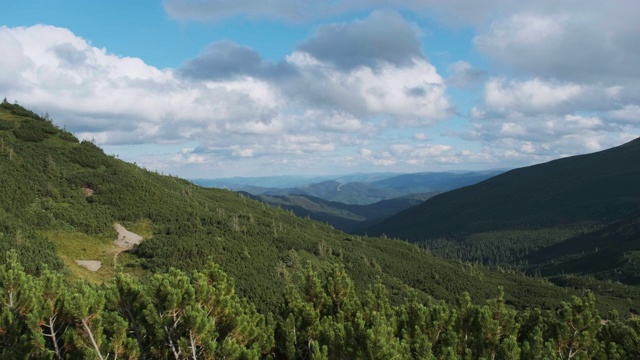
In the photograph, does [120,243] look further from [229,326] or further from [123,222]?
[229,326]

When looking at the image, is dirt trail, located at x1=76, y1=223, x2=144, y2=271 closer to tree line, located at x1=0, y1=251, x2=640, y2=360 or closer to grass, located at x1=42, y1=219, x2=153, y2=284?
grass, located at x1=42, y1=219, x2=153, y2=284

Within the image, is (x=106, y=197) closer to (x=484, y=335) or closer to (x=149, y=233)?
(x=149, y=233)

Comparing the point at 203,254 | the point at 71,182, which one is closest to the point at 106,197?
the point at 71,182

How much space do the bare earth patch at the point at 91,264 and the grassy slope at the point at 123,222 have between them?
149 centimetres

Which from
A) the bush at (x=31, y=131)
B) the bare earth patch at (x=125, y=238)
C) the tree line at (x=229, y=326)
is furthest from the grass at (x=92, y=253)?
the bush at (x=31, y=131)

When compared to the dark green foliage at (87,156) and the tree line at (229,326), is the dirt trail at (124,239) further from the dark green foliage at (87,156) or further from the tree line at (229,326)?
the tree line at (229,326)

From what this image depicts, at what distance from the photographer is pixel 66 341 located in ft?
72.4

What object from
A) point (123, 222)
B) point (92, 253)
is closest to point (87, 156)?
point (123, 222)

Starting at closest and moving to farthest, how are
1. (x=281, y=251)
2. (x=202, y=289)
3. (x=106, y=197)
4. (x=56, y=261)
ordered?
(x=202, y=289)
(x=56, y=261)
(x=106, y=197)
(x=281, y=251)

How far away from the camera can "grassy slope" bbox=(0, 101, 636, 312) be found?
73.8 metres

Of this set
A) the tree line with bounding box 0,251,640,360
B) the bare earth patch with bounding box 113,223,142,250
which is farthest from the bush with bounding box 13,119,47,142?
the tree line with bounding box 0,251,640,360

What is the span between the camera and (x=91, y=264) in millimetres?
69188

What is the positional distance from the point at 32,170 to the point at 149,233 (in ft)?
98.8

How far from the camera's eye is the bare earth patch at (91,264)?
222 ft
